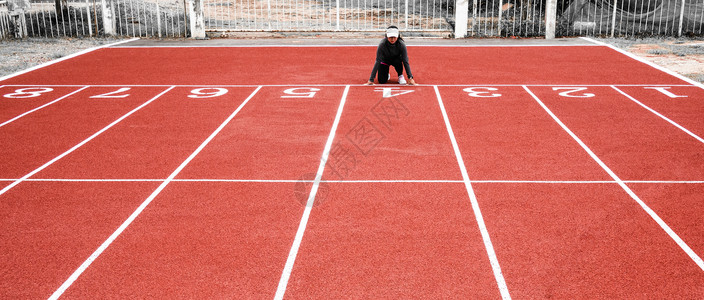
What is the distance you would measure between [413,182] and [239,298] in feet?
8.56

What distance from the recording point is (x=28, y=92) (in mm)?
10781

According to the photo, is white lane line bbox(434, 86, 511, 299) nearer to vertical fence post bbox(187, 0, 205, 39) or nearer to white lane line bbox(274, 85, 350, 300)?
white lane line bbox(274, 85, 350, 300)

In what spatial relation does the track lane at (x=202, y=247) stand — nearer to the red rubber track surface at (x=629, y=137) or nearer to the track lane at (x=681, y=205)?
the track lane at (x=681, y=205)

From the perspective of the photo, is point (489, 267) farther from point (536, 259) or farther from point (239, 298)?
point (239, 298)

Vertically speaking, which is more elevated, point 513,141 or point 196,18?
point 196,18

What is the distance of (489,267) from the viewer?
4613mm

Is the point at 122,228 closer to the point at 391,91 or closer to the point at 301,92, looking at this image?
the point at 301,92

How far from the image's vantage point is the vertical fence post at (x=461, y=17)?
59.2 feet

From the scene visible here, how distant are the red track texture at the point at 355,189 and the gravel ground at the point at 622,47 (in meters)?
2.19

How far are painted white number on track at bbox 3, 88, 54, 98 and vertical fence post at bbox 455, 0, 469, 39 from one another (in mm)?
10776

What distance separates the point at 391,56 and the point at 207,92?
299 centimetres

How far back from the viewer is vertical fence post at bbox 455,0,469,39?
59.2 feet

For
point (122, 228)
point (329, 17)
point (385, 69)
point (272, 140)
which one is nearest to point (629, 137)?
point (272, 140)

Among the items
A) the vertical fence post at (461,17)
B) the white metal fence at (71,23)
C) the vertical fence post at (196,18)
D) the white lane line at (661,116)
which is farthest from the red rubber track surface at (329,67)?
the white metal fence at (71,23)
